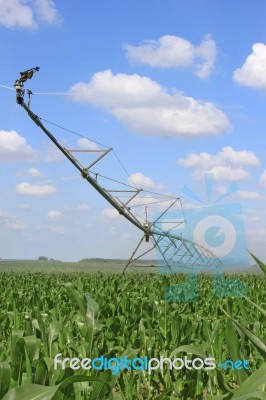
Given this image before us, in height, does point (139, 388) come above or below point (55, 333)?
below

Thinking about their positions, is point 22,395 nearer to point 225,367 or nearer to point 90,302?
point 90,302

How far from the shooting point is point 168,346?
527 cm

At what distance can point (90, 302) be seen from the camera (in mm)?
4410

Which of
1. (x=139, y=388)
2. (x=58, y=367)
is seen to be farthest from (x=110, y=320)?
(x=58, y=367)

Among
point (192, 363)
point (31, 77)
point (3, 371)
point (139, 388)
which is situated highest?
point (31, 77)

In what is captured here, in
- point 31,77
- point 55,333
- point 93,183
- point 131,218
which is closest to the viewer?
point 55,333

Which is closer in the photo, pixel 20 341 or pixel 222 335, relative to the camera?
pixel 20 341

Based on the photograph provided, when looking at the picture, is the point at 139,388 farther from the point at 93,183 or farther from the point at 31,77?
the point at 93,183

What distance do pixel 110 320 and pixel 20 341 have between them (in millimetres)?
2748

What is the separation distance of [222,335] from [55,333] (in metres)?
1.55

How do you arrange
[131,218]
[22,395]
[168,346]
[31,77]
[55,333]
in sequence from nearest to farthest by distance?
[22,395] < [55,333] < [168,346] < [31,77] < [131,218]

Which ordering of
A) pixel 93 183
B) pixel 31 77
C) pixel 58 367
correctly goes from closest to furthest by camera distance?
pixel 58 367, pixel 31 77, pixel 93 183

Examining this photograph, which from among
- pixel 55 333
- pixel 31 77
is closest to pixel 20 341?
pixel 55 333

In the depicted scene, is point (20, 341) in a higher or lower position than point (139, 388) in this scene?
higher
